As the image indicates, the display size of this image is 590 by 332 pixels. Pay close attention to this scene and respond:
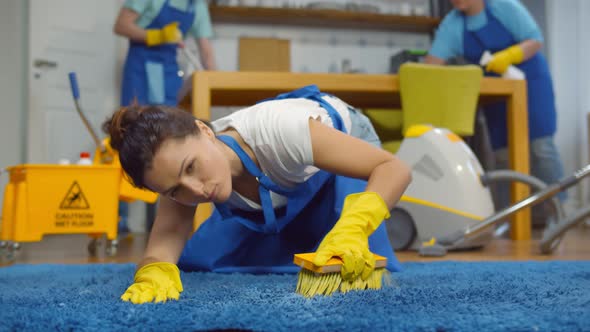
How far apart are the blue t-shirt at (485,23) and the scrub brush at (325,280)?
1.78 meters

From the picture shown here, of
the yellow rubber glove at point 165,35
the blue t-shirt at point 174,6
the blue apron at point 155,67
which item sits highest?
the blue t-shirt at point 174,6

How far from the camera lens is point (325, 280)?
779 millimetres

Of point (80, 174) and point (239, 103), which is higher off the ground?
point (239, 103)

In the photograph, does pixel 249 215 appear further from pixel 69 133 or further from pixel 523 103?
pixel 69 133

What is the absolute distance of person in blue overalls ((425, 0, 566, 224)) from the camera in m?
2.25

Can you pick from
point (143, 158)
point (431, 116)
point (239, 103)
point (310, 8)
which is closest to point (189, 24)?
point (239, 103)

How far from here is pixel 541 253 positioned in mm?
1576

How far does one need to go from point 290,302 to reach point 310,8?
124 inches

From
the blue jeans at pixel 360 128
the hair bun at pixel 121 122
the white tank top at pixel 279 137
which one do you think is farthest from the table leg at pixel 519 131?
the hair bun at pixel 121 122

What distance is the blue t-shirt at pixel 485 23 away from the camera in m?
2.25

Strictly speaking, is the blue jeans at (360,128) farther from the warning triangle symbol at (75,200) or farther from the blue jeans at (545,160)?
the blue jeans at (545,160)

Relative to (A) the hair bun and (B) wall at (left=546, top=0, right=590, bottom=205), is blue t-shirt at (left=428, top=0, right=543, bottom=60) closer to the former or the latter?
(B) wall at (left=546, top=0, right=590, bottom=205)

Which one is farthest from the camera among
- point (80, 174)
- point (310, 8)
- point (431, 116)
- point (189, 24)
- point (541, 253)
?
point (310, 8)

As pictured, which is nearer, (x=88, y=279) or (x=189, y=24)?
(x=88, y=279)
